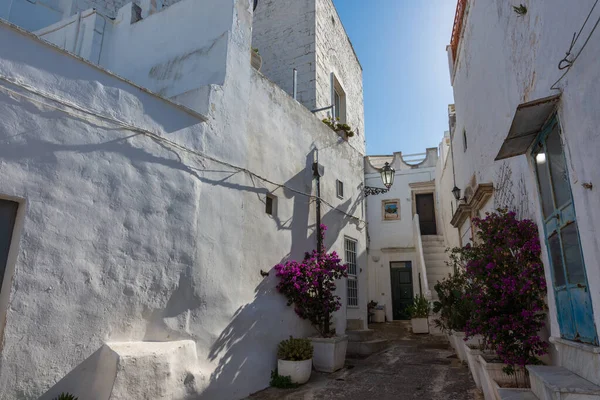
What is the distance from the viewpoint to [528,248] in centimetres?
452

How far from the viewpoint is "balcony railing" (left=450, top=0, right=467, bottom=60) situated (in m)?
9.48

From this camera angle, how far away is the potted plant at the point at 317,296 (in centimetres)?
709

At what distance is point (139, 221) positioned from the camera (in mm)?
4766

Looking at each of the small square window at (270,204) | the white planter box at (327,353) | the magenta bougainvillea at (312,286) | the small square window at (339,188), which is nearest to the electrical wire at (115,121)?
the small square window at (270,204)

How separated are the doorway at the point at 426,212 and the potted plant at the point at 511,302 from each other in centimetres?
1408

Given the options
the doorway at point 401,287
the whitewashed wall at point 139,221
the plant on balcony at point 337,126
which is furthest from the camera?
the doorway at point 401,287

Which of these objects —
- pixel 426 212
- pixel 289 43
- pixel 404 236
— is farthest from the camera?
pixel 426 212

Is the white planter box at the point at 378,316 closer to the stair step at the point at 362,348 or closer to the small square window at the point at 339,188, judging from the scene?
the stair step at the point at 362,348

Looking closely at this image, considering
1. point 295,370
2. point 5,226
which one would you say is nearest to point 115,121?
point 5,226

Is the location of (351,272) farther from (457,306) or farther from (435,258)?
(435,258)

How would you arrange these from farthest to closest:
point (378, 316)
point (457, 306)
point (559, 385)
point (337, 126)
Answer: point (378, 316) < point (337, 126) < point (457, 306) < point (559, 385)

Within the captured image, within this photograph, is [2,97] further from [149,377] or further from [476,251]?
[476,251]

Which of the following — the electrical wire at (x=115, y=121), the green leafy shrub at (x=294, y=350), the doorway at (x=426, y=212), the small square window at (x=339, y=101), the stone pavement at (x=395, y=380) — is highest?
the small square window at (x=339, y=101)

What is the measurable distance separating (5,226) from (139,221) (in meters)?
1.32
